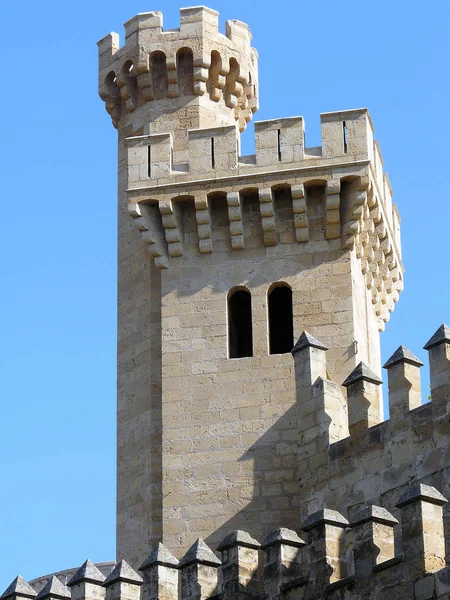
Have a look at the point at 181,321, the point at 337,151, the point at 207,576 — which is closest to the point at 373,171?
the point at 337,151

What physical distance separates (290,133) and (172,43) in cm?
316

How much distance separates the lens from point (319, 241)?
1344 inches

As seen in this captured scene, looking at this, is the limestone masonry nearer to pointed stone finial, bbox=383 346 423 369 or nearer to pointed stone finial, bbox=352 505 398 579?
pointed stone finial, bbox=383 346 423 369

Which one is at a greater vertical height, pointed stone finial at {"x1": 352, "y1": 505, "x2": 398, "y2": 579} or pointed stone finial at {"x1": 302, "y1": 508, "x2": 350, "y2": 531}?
pointed stone finial at {"x1": 302, "y1": 508, "x2": 350, "y2": 531}

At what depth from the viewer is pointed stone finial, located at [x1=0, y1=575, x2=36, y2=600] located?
29.8 metres

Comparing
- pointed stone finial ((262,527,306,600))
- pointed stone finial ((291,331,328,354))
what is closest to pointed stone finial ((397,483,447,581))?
pointed stone finial ((262,527,306,600))

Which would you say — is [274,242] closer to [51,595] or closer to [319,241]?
[319,241]

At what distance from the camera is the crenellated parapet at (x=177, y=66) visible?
119 feet

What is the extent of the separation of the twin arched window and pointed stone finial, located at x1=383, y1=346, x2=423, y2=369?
407 cm

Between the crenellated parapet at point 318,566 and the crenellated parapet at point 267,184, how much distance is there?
6595 mm

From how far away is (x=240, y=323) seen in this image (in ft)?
112

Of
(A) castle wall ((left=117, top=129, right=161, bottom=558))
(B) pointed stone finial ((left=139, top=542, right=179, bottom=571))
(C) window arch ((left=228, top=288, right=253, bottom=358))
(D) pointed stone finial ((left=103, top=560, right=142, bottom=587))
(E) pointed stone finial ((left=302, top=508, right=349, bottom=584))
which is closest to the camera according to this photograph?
(E) pointed stone finial ((left=302, top=508, right=349, bottom=584))

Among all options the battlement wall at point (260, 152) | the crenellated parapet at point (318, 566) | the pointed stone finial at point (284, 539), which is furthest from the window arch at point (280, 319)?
the pointed stone finial at point (284, 539)

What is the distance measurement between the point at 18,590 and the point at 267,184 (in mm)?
8177
